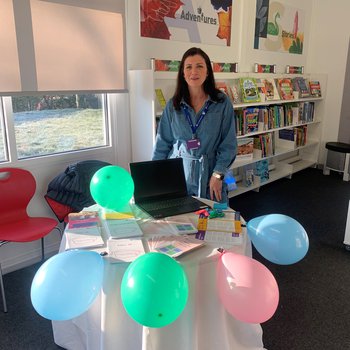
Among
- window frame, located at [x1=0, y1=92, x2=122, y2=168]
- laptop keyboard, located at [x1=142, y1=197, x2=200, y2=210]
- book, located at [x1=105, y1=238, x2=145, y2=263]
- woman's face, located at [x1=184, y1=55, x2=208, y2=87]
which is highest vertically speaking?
woman's face, located at [x1=184, y1=55, x2=208, y2=87]

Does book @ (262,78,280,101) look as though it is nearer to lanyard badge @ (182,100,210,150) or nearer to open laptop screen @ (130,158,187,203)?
lanyard badge @ (182,100,210,150)

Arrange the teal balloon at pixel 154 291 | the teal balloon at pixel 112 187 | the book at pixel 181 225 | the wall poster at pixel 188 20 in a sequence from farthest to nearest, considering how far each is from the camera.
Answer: the wall poster at pixel 188 20, the teal balloon at pixel 112 187, the book at pixel 181 225, the teal balloon at pixel 154 291

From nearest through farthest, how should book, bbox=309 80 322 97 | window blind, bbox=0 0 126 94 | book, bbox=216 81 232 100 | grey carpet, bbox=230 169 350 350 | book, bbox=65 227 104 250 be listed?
book, bbox=65 227 104 250 < grey carpet, bbox=230 169 350 350 < window blind, bbox=0 0 126 94 < book, bbox=216 81 232 100 < book, bbox=309 80 322 97

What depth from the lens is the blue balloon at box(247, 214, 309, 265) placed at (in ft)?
4.76

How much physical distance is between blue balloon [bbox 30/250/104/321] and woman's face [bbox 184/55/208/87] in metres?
1.24

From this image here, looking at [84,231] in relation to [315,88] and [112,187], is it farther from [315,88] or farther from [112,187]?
[315,88]

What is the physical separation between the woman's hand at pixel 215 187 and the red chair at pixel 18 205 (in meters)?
1.14

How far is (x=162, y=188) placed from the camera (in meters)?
1.94

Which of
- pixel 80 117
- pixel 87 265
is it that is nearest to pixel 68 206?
pixel 80 117

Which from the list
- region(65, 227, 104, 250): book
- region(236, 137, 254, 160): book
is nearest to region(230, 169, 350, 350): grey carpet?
region(236, 137, 254, 160): book

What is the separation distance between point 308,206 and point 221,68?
1910 millimetres

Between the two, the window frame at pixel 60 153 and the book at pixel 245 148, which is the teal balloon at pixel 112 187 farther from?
the book at pixel 245 148

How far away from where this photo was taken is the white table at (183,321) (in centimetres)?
136

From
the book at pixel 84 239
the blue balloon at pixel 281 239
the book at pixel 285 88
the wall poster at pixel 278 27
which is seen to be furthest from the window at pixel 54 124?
the book at pixel 285 88
